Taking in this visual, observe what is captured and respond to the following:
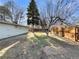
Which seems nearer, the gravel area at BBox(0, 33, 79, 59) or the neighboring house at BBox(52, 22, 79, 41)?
the gravel area at BBox(0, 33, 79, 59)

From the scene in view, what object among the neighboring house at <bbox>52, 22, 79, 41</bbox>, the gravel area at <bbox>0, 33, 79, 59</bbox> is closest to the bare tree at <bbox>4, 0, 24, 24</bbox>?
the neighboring house at <bbox>52, 22, 79, 41</bbox>

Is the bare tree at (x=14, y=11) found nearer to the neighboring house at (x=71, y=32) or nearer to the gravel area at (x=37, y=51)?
the neighboring house at (x=71, y=32)

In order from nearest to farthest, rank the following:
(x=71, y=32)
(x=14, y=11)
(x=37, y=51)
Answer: (x=37, y=51)
(x=71, y=32)
(x=14, y=11)

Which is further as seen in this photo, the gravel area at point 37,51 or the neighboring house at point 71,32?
the neighboring house at point 71,32

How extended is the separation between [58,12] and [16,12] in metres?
18.0

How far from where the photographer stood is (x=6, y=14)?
3756cm

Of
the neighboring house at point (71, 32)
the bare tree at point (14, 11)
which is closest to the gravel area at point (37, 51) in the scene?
the neighboring house at point (71, 32)

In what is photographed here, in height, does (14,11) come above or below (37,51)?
above

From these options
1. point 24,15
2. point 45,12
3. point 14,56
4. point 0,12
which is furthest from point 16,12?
point 14,56

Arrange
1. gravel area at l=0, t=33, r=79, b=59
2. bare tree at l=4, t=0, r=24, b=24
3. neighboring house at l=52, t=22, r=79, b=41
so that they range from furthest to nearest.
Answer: bare tree at l=4, t=0, r=24, b=24 < neighboring house at l=52, t=22, r=79, b=41 < gravel area at l=0, t=33, r=79, b=59

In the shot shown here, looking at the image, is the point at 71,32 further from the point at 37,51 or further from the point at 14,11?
the point at 14,11

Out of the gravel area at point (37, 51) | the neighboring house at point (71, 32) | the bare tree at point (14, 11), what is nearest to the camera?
the gravel area at point (37, 51)

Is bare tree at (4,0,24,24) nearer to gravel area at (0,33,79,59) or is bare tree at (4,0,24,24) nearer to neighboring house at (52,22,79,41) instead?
neighboring house at (52,22,79,41)

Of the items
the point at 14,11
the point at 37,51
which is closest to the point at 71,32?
the point at 37,51
